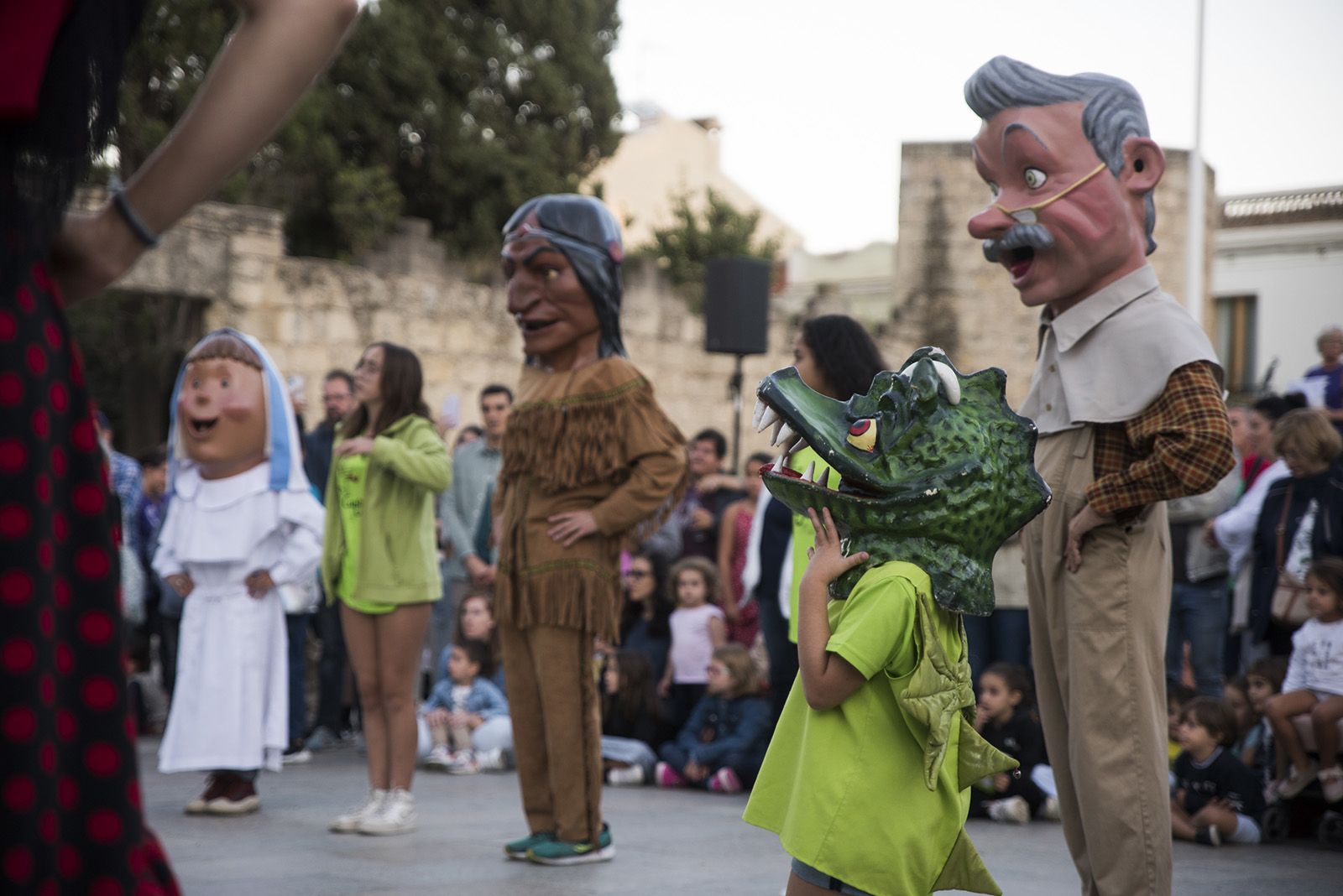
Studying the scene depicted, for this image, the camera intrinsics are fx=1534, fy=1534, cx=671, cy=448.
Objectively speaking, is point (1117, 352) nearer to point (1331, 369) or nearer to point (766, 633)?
point (766, 633)

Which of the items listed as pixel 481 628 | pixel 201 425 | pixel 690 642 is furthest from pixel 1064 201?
pixel 481 628

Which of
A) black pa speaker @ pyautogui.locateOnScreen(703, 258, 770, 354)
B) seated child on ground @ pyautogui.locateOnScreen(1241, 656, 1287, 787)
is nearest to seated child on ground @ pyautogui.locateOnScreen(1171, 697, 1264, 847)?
seated child on ground @ pyautogui.locateOnScreen(1241, 656, 1287, 787)

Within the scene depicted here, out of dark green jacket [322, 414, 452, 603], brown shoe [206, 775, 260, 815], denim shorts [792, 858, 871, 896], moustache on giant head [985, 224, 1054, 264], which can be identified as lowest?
brown shoe [206, 775, 260, 815]

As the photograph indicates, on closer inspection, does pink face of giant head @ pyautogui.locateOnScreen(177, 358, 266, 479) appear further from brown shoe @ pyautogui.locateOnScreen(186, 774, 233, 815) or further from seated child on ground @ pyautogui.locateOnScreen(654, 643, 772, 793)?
seated child on ground @ pyautogui.locateOnScreen(654, 643, 772, 793)

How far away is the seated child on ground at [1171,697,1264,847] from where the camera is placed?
5.89m

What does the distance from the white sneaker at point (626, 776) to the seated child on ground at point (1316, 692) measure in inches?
117

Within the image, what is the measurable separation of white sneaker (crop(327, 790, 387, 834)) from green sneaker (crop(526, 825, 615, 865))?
843 mm

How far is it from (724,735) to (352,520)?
243cm

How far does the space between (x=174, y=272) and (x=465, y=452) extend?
14.6 feet

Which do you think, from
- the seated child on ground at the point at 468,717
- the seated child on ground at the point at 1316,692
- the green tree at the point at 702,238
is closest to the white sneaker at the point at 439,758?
the seated child on ground at the point at 468,717

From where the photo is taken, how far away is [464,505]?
30.5ft

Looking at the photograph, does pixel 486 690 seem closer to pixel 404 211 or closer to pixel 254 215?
pixel 254 215

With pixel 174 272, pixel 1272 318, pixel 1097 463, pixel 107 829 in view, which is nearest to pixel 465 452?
pixel 174 272

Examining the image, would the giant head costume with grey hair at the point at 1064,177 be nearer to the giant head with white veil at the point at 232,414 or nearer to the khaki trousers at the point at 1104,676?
the khaki trousers at the point at 1104,676
